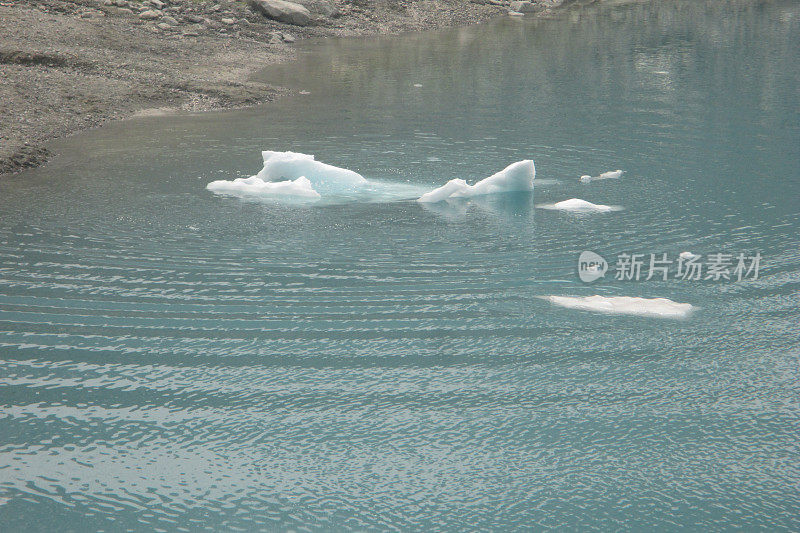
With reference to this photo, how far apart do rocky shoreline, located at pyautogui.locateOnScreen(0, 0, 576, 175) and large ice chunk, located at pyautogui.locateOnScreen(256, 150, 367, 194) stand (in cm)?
463

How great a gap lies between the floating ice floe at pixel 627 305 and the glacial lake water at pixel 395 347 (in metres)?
0.13

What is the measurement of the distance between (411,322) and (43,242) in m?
5.77

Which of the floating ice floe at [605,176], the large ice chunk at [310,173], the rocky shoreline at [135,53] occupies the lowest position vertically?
the floating ice floe at [605,176]

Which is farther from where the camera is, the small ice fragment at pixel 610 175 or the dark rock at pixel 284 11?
the dark rock at pixel 284 11

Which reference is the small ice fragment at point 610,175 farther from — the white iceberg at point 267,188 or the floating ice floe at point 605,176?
the white iceberg at point 267,188

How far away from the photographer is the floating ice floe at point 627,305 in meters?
9.38

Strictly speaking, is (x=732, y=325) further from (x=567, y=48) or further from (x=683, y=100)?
(x=567, y=48)

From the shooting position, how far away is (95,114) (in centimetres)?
2012

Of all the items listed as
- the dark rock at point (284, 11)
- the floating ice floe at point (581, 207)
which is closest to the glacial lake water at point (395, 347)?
the floating ice floe at point (581, 207)

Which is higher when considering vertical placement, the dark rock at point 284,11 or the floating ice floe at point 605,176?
the dark rock at point 284,11

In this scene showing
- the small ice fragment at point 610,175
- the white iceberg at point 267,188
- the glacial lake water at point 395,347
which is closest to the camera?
the glacial lake water at point 395,347

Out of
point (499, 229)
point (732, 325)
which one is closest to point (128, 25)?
point (499, 229)

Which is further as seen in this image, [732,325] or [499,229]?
[499,229]

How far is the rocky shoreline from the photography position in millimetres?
19297
